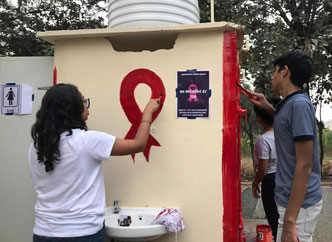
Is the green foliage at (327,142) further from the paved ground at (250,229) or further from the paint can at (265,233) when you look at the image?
the paint can at (265,233)

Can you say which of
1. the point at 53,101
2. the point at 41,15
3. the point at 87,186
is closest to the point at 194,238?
the point at 87,186

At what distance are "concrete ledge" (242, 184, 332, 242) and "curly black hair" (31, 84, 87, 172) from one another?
13.4 feet

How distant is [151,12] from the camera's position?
102 inches

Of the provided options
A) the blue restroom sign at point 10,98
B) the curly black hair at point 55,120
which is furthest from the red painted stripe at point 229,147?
the blue restroom sign at point 10,98

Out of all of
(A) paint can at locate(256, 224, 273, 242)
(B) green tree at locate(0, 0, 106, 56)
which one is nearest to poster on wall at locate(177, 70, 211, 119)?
(A) paint can at locate(256, 224, 273, 242)

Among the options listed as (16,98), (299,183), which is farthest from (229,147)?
(16,98)

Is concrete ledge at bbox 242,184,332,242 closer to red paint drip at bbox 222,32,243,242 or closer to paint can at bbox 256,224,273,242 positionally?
paint can at bbox 256,224,273,242

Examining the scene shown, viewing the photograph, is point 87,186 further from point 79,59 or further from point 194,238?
point 79,59

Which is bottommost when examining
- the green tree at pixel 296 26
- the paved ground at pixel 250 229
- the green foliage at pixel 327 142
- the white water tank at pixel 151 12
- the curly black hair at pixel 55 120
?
the paved ground at pixel 250 229

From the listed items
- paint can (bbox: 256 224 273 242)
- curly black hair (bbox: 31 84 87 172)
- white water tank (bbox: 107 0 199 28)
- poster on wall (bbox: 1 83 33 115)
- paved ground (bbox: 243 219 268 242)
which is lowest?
paved ground (bbox: 243 219 268 242)

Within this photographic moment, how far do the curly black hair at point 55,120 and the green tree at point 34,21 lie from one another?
433 centimetres

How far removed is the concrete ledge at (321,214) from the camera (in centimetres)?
477

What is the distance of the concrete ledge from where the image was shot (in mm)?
4773

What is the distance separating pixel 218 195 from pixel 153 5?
152cm
